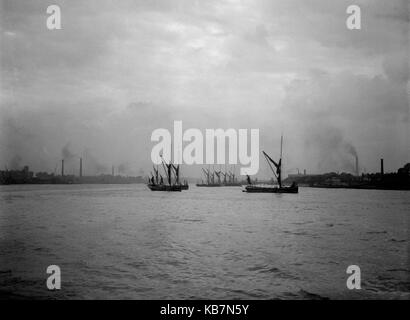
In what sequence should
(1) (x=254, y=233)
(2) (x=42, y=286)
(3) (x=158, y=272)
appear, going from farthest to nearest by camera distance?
(1) (x=254, y=233) → (3) (x=158, y=272) → (2) (x=42, y=286)

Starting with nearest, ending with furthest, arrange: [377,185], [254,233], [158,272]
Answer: [158,272] → [254,233] → [377,185]

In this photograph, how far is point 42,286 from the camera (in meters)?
13.8

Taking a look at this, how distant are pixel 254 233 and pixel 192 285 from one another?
1563cm

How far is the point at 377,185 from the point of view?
165500mm

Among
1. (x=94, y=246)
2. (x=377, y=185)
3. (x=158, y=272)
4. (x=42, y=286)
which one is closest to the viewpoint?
(x=42, y=286)

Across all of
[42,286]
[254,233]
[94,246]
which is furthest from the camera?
[254,233]

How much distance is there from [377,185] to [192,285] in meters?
174
